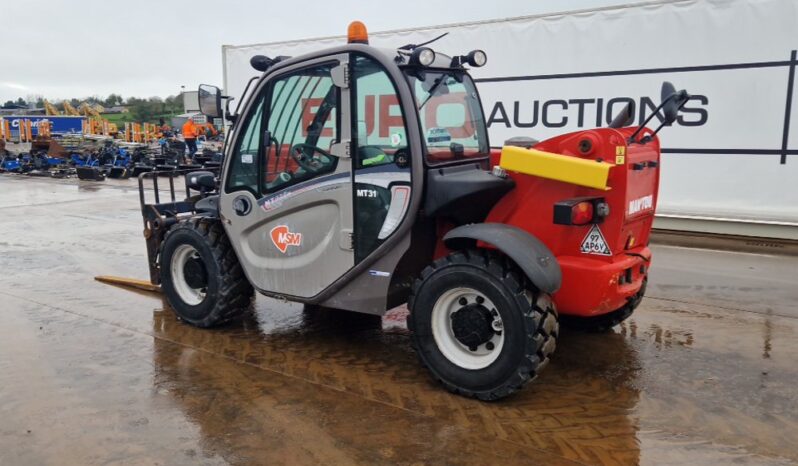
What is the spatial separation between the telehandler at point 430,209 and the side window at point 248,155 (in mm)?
12

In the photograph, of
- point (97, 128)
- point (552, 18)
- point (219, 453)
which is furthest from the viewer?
point (97, 128)

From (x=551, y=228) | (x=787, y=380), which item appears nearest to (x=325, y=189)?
(x=551, y=228)

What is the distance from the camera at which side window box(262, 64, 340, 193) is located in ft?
13.2

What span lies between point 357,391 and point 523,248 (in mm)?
1341

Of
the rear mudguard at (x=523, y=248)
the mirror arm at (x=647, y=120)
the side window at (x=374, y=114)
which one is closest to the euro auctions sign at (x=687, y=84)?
the mirror arm at (x=647, y=120)

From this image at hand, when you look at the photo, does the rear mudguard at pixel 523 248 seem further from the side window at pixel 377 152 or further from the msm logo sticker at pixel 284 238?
the msm logo sticker at pixel 284 238

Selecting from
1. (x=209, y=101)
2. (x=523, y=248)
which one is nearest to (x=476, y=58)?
(x=523, y=248)

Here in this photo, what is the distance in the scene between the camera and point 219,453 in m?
3.16

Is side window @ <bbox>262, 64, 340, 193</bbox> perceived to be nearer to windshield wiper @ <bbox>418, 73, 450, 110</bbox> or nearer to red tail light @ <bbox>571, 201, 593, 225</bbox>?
windshield wiper @ <bbox>418, 73, 450, 110</bbox>

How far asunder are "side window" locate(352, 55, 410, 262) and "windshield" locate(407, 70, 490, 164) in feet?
0.56

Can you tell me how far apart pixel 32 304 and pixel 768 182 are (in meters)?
8.53

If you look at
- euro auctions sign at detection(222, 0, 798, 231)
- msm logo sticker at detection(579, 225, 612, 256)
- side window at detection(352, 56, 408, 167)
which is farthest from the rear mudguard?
euro auctions sign at detection(222, 0, 798, 231)

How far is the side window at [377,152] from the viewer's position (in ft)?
12.5

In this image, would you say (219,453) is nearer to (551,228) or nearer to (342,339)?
(342,339)
